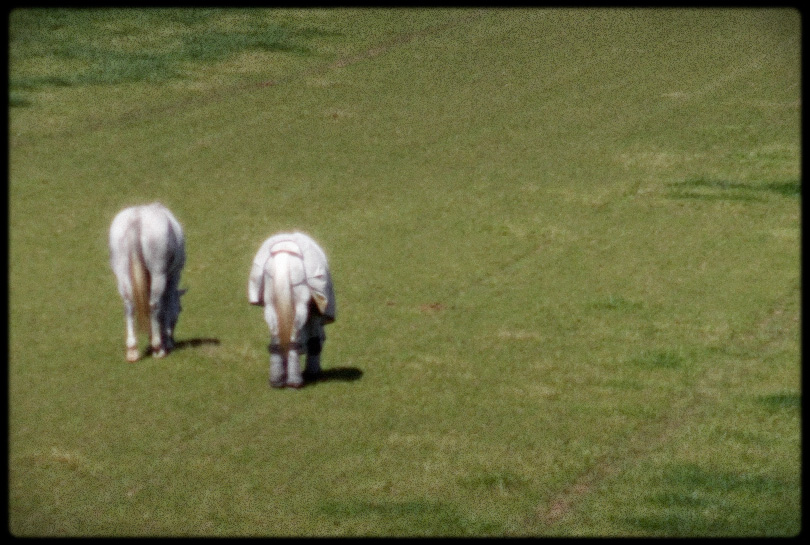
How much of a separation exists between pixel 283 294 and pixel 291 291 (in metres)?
0.10

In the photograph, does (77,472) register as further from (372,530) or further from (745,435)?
(745,435)

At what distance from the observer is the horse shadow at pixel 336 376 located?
53.2ft

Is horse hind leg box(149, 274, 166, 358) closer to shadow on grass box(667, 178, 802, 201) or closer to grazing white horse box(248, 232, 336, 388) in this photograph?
grazing white horse box(248, 232, 336, 388)

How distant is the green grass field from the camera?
1330cm

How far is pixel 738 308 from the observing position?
812 inches

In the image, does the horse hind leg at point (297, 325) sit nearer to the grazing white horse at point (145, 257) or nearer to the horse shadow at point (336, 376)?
the horse shadow at point (336, 376)

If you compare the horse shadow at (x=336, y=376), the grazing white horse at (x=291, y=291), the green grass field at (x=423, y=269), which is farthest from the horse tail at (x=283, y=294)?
the horse shadow at (x=336, y=376)

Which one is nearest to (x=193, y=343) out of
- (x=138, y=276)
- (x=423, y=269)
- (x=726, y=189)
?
(x=138, y=276)

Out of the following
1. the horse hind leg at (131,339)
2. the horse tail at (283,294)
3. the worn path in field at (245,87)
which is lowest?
the horse hind leg at (131,339)

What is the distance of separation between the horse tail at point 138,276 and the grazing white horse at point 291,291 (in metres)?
1.46

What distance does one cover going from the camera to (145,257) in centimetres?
1587

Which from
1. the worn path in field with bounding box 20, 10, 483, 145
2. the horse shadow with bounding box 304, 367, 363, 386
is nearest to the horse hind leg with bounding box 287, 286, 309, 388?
the horse shadow with bounding box 304, 367, 363, 386

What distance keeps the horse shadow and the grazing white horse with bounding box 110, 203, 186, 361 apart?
2.00m

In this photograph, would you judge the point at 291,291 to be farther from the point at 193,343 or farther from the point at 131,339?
the point at 193,343
